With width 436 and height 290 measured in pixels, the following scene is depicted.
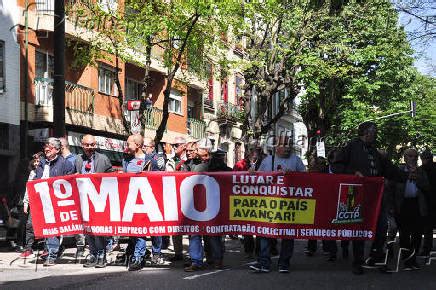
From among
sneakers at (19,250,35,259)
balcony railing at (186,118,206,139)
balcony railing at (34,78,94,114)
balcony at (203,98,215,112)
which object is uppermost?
balcony at (203,98,215,112)

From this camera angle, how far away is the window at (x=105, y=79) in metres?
26.0

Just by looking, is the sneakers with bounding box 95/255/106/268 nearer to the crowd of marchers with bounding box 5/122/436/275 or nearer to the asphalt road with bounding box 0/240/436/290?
the crowd of marchers with bounding box 5/122/436/275

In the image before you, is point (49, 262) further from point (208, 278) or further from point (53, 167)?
point (208, 278)

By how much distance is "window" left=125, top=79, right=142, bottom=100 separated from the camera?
2847 centimetres

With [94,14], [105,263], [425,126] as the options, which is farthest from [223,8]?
[425,126]

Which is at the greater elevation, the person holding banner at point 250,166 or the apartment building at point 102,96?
the apartment building at point 102,96

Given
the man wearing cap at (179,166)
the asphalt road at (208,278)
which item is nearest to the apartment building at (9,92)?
the man wearing cap at (179,166)

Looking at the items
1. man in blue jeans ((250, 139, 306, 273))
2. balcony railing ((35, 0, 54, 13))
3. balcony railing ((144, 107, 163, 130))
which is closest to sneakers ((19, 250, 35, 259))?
man in blue jeans ((250, 139, 306, 273))

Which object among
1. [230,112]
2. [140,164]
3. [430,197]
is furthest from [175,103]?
[430,197]

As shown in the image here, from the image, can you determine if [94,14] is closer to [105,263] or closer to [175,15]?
[175,15]

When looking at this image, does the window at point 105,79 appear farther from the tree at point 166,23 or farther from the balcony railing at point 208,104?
the balcony railing at point 208,104

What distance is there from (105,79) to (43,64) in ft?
13.6

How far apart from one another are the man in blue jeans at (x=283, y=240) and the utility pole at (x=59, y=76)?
5.54 m

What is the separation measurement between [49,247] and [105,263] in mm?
930
